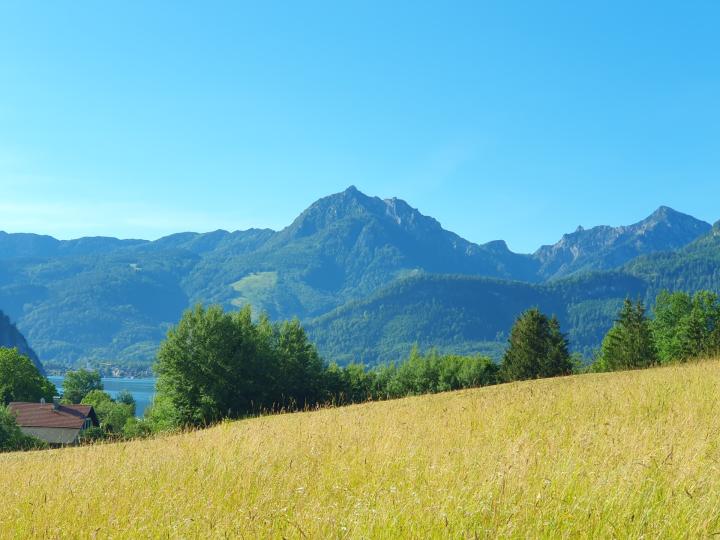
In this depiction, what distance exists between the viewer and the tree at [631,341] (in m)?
74.5

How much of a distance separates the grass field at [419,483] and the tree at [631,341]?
68339mm

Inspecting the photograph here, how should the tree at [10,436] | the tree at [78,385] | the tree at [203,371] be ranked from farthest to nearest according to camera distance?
the tree at [78,385]
the tree at [10,436]
the tree at [203,371]

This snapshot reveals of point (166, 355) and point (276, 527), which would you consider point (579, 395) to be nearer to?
point (276, 527)

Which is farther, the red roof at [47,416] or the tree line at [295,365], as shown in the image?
the red roof at [47,416]

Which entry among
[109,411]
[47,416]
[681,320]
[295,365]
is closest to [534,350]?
[681,320]

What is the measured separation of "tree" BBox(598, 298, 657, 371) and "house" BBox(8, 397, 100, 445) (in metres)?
69.7

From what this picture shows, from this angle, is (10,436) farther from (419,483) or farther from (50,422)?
(419,483)

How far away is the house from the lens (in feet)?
272

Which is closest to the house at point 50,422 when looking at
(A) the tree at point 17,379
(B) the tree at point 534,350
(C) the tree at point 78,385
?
(A) the tree at point 17,379

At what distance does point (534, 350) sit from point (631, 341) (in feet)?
43.0

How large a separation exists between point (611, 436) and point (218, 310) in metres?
49.8

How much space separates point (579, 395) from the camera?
43.7 feet

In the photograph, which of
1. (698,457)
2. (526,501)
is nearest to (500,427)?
(698,457)

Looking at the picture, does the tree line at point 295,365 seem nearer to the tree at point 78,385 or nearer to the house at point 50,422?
the house at point 50,422
